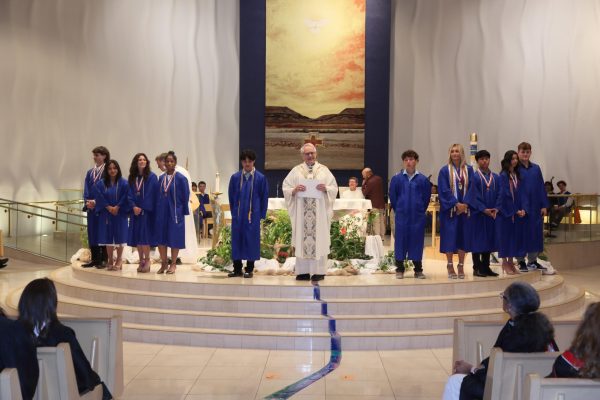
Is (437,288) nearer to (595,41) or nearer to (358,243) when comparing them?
(358,243)

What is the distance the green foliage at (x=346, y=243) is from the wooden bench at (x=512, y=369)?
6414mm

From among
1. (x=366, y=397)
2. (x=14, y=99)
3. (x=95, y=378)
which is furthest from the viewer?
(x=14, y=99)

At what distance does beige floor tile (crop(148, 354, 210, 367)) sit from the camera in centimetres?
743

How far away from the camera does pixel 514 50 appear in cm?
1727

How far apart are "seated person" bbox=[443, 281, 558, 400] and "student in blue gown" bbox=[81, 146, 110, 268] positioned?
6902mm

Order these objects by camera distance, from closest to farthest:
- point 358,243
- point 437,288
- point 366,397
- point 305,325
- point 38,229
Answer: point 366,397 → point 305,325 → point 437,288 → point 358,243 → point 38,229

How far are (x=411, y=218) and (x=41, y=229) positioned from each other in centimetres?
771

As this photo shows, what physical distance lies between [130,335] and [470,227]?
13.8 ft

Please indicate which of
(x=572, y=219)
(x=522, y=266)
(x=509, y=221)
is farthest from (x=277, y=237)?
(x=572, y=219)

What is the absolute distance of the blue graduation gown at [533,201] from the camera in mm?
10531

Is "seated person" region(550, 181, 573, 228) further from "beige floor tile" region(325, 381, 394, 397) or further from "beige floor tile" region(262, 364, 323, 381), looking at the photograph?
"beige floor tile" region(325, 381, 394, 397)

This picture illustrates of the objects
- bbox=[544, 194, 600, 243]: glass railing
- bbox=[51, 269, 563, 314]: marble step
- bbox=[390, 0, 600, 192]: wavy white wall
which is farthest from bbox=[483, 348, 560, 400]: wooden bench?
bbox=[390, 0, 600, 192]: wavy white wall

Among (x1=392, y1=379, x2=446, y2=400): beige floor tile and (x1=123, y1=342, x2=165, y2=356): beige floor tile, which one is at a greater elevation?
(x1=123, y1=342, x2=165, y2=356): beige floor tile

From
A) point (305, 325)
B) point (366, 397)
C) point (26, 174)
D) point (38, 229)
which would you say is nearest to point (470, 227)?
point (305, 325)
